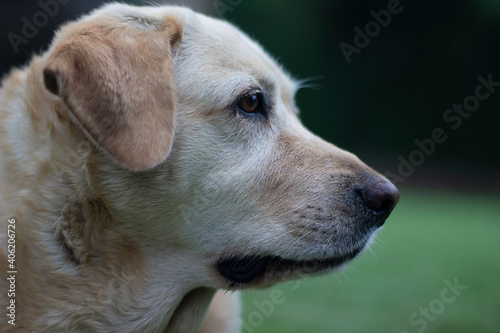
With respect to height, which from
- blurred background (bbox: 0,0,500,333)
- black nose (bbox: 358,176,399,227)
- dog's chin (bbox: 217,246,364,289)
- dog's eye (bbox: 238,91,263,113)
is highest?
black nose (bbox: 358,176,399,227)

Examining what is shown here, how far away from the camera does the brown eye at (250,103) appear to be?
2.75 metres

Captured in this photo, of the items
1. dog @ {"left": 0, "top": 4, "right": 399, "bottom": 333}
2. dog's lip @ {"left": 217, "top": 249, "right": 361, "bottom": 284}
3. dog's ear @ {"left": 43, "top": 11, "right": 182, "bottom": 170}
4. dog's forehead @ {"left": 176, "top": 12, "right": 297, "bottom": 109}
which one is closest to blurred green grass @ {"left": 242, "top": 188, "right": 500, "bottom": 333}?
dog's lip @ {"left": 217, "top": 249, "right": 361, "bottom": 284}

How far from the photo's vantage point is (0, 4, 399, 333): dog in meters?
2.35

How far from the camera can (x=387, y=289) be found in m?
5.76

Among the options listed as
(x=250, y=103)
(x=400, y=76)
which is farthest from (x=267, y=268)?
(x=400, y=76)

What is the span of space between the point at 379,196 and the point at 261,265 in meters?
0.66

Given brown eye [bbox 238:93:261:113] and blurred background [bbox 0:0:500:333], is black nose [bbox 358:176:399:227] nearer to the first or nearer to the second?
brown eye [bbox 238:93:261:113]

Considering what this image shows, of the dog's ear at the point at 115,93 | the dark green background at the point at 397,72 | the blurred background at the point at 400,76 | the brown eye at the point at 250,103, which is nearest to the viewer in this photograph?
the dog's ear at the point at 115,93

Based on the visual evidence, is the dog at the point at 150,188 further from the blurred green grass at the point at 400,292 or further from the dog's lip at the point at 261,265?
the blurred green grass at the point at 400,292

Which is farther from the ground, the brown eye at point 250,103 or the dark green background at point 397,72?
the brown eye at point 250,103

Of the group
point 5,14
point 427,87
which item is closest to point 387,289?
point 427,87

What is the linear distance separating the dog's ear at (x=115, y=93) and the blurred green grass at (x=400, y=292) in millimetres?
1176

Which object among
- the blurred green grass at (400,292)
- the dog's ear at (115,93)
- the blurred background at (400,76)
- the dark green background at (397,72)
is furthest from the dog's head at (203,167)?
the dark green background at (397,72)

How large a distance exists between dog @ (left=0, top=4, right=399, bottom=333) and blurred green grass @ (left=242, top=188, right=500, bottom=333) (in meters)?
0.45
